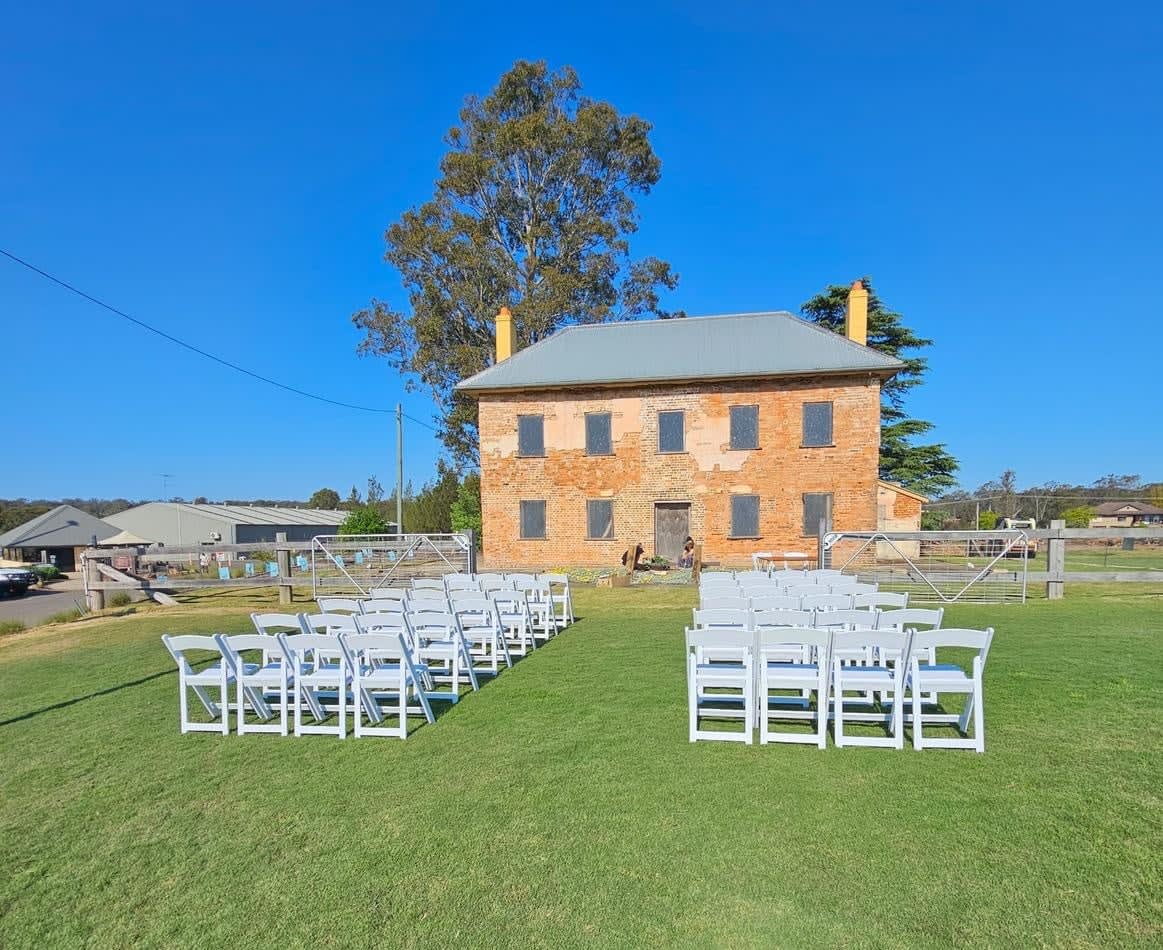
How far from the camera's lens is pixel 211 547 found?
1388 centimetres

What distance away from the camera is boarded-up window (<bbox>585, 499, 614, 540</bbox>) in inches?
899

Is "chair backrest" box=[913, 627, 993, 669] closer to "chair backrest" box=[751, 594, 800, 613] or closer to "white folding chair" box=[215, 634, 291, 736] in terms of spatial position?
"chair backrest" box=[751, 594, 800, 613]

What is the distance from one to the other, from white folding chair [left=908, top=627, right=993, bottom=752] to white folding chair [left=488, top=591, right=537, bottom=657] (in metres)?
5.15

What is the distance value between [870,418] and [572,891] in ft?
66.7

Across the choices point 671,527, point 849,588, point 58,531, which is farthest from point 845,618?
point 58,531

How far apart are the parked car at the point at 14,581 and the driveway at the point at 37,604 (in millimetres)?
330

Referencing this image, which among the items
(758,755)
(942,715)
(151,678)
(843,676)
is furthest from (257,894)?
(151,678)

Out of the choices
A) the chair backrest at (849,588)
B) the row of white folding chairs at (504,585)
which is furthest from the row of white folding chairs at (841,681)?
the row of white folding chairs at (504,585)

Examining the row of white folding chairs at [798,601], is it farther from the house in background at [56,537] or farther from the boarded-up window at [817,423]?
the house in background at [56,537]

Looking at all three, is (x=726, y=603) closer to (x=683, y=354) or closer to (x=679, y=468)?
(x=679, y=468)

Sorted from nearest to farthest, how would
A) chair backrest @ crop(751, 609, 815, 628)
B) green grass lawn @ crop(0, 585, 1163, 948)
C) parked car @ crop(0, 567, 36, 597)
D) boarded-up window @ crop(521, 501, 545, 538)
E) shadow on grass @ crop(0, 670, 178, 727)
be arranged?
green grass lawn @ crop(0, 585, 1163, 948)
chair backrest @ crop(751, 609, 815, 628)
shadow on grass @ crop(0, 670, 178, 727)
boarded-up window @ crop(521, 501, 545, 538)
parked car @ crop(0, 567, 36, 597)

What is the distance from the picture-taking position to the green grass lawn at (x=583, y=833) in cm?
299

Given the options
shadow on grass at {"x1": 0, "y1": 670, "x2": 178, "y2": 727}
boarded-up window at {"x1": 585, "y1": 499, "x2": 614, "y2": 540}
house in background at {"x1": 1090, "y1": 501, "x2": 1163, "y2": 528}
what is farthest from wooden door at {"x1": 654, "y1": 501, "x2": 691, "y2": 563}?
house in background at {"x1": 1090, "y1": 501, "x2": 1163, "y2": 528}

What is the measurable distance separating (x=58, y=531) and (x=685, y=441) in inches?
2096
